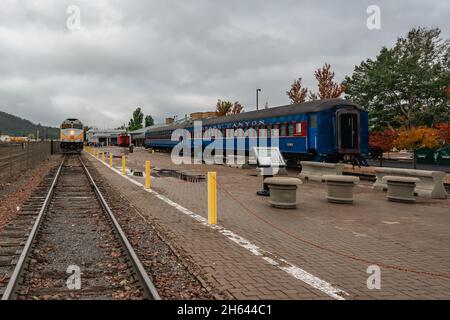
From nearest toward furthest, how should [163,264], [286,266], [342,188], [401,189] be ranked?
[286,266] → [163,264] → [342,188] → [401,189]

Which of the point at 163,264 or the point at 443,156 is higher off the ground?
the point at 443,156

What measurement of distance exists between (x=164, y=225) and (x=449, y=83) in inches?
1124

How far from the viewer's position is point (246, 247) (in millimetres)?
6480

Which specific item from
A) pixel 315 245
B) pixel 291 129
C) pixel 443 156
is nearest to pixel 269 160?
pixel 315 245

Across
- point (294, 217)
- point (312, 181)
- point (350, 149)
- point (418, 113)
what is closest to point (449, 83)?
point (418, 113)

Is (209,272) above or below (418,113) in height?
below

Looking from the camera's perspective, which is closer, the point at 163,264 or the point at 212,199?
the point at 163,264

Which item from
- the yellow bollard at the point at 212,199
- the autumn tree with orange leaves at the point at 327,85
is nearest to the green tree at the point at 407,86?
the autumn tree with orange leaves at the point at 327,85

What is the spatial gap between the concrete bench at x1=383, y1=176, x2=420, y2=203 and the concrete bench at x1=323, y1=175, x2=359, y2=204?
4.08 feet

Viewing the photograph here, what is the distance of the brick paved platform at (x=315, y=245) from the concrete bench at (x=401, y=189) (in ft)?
1.12

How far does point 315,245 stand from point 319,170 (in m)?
10.8

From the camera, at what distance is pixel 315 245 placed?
6602 millimetres

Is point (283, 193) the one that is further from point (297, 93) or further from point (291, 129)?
point (297, 93)

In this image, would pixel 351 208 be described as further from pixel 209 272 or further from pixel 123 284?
pixel 123 284
